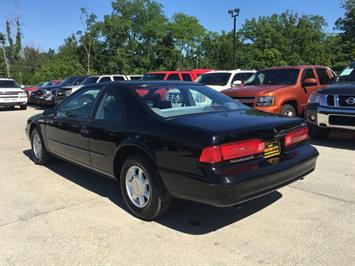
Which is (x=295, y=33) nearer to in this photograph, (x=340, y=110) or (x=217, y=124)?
(x=340, y=110)

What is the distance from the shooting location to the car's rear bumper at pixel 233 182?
3.46 metres

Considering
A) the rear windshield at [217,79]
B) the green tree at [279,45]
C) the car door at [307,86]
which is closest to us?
the car door at [307,86]

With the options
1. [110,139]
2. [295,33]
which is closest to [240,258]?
[110,139]

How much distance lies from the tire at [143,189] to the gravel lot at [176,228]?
0.47ft

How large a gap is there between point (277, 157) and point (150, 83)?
1881 mm

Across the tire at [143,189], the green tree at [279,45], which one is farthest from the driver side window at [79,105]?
the green tree at [279,45]

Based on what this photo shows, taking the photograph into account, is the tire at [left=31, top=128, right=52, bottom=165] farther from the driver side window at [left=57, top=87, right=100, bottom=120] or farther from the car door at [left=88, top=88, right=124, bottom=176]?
the car door at [left=88, top=88, right=124, bottom=176]

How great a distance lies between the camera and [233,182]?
11.3 feet

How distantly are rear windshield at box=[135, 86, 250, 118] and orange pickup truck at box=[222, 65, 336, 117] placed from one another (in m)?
4.24

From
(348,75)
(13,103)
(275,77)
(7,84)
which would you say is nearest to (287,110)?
(275,77)

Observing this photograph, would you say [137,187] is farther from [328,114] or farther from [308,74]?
[308,74]

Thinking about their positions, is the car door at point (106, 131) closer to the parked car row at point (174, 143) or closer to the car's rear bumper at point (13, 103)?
the parked car row at point (174, 143)

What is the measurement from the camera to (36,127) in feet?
22.1

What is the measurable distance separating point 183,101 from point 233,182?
5.26ft
